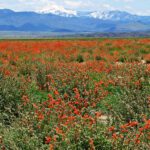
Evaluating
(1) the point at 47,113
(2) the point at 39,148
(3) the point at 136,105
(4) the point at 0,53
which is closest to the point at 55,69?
(3) the point at 136,105

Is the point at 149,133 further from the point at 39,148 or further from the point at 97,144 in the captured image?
the point at 39,148

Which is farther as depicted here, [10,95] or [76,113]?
[10,95]

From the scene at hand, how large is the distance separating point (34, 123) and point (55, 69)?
788 cm

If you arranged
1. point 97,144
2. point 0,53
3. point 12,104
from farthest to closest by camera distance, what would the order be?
point 0,53, point 12,104, point 97,144

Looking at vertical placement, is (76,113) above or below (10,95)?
above

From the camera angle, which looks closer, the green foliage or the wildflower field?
the wildflower field

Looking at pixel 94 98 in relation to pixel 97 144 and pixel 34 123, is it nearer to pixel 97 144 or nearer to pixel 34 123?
pixel 34 123

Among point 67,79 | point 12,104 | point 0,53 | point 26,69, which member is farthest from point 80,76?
point 0,53

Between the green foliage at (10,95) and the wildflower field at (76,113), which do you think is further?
the green foliage at (10,95)

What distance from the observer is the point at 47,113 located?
782cm

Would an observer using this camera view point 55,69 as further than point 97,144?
Yes

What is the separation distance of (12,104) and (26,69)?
750cm

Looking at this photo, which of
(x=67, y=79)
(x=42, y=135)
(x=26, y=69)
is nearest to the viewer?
(x=42, y=135)

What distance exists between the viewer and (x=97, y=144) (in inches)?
245
